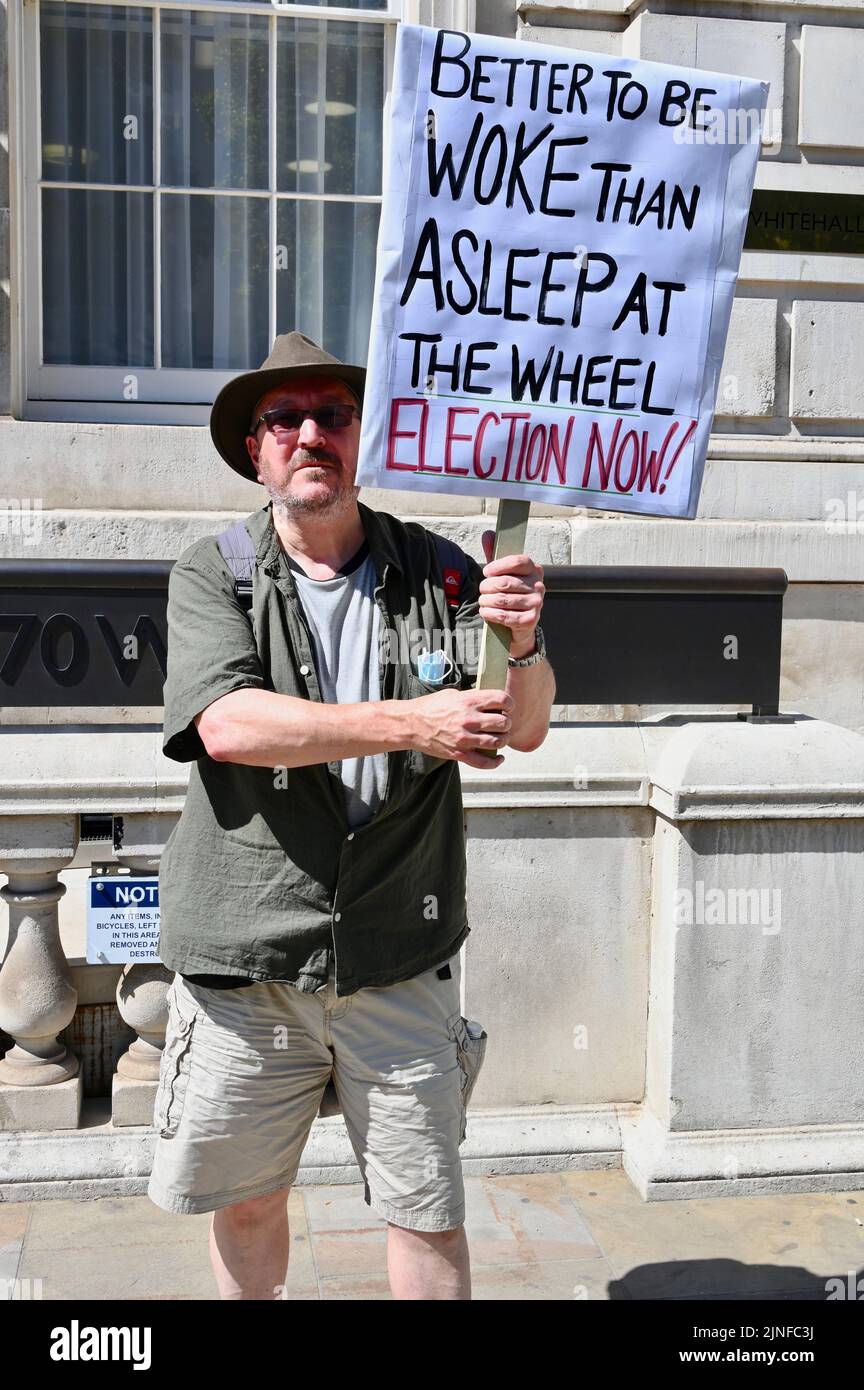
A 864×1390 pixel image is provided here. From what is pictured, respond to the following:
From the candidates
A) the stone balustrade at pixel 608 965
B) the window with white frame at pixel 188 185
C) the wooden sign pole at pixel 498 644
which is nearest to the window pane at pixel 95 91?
the window with white frame at pixel 188 185

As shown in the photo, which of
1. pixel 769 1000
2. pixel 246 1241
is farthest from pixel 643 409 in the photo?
pixel 769 1000

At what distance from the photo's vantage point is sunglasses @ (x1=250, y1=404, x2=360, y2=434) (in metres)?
2.64

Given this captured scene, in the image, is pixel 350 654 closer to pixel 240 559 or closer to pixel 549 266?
pixel 240 559

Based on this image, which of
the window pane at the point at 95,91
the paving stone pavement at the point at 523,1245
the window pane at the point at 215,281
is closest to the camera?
the paving stone pavement at the point at 523,1245

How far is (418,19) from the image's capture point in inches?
228

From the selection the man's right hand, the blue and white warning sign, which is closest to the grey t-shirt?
the man's right hand

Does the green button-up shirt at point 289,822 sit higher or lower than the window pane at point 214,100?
lower

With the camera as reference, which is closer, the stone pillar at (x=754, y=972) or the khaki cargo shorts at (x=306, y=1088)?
the khaki cargo shorts at (x=306, y=1088)

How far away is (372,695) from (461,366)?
0.62m

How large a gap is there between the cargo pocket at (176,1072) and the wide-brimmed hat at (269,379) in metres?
1.10

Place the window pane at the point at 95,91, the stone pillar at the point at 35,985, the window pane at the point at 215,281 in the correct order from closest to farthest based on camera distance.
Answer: the stone pillar at the point at 35,985, the window pane at the point at 95,91, the window pane at the point at 215,281

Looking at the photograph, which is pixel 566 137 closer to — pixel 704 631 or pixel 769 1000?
pixel 704 631

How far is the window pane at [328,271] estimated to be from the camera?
20.2ft

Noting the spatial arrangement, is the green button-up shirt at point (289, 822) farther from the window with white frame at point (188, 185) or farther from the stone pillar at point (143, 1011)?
the window with white frame at point (188, 185)
